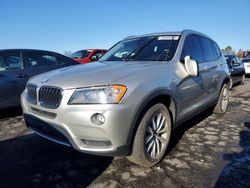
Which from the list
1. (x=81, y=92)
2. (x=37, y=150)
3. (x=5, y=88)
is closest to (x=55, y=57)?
(x=5, y=88)

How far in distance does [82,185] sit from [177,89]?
1.69m

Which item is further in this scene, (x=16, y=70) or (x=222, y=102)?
(x=222, y=102)

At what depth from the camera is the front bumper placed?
2393 mm

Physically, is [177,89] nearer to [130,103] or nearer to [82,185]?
[130,103]

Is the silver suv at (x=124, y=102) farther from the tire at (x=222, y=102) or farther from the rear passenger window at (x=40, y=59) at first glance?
the rear passenger window at (x=40, y=59)

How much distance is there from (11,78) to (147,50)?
9.55 ft

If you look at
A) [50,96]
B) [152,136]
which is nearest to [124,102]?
[152,136]

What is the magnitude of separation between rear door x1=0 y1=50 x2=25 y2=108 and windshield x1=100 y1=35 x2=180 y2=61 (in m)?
1.96

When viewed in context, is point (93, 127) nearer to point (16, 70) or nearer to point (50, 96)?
point (50, 96)

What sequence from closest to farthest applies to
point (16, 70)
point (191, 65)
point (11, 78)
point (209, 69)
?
point (191, 65) < point (209, 69) < point (11, 78) < point (16, 70)

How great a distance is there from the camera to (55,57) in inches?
227

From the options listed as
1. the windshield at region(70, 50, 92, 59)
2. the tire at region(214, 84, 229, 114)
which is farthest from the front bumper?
the windshield at region(70, 50, 92, 59)

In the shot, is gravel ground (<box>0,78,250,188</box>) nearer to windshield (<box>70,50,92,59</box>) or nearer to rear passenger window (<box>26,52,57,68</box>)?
rear passenger window (<box>26,52,57,68</box>)

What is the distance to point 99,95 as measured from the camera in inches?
97.0
